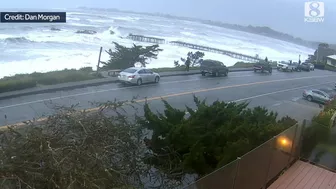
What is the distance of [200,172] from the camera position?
6.97 m

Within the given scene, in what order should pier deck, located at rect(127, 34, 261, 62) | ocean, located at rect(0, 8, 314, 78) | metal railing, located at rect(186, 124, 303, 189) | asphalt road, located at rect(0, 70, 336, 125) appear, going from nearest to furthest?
metal railing, located at rect(186, 124, 303, 189), asphalt road, located at rect(0, 70, 336, 125), ocean, located at rect(0, 8, 314, 78), pier deck, located at rect(127, 34, 261, 62)

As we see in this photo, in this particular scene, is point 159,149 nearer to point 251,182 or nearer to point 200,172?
point 200,172

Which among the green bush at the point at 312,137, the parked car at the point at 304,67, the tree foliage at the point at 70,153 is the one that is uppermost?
the tree foliage at the point at 70,153

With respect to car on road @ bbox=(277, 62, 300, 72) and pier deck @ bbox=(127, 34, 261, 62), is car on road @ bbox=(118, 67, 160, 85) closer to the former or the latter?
pier deck @ bbox=(127, 34, 261, 62)

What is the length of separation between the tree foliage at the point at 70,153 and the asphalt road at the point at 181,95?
671 cm

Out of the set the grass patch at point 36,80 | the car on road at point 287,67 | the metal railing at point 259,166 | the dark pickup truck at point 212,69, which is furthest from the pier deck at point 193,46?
the metal railing at point 259,166

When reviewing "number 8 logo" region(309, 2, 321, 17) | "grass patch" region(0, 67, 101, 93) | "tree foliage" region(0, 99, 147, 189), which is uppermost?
"number 8 logo" region(309, 2, 321, 17)

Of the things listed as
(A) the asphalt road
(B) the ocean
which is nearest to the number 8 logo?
(A) the asphalt road

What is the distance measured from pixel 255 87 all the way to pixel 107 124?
21606 mm

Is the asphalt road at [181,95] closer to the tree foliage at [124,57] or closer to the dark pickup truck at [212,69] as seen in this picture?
the dark pickup truck at [212,69]

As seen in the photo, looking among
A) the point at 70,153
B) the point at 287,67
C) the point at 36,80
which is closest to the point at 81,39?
the point at 36,80

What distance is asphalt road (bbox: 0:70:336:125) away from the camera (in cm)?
1403

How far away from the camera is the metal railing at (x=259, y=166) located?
4957mm

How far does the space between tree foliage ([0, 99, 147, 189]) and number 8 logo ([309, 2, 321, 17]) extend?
19.9 meters
